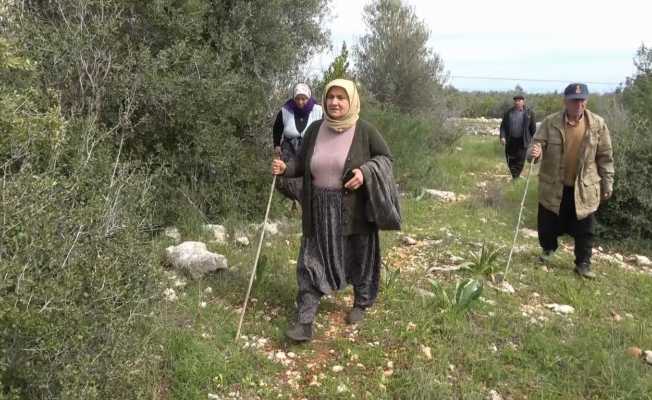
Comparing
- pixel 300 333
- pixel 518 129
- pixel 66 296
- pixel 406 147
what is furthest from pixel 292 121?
pixel 518 129

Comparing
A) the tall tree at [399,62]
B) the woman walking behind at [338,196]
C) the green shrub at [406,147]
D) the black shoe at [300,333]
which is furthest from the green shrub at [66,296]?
the tall tree at [399,62]

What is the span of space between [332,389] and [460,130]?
14.3 meters

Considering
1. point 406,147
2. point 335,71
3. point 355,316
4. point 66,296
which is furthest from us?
point 406,147

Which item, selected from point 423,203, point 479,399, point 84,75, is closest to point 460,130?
point 423,203

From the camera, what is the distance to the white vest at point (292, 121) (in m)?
5.94

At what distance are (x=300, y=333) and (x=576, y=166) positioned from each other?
131 inches

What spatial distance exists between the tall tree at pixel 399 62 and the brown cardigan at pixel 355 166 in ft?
38.8

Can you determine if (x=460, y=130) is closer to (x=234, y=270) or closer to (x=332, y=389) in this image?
(x=234, y=270)

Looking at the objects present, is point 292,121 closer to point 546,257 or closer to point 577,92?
point 577,92

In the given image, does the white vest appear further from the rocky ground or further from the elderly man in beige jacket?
the elderly man in beige jacket

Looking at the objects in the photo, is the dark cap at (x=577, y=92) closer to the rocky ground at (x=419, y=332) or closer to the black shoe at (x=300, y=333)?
the rocky ground at (x=419, y=332)

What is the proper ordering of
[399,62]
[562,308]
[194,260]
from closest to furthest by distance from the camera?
[562,308] → [194,260] → [399,62]

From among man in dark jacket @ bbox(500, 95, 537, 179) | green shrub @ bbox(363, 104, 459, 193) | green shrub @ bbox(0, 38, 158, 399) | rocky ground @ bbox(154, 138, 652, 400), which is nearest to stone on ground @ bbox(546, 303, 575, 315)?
rocky ground @ bbox(154, 138, 652, 400)

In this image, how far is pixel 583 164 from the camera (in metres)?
Result: 5.09
